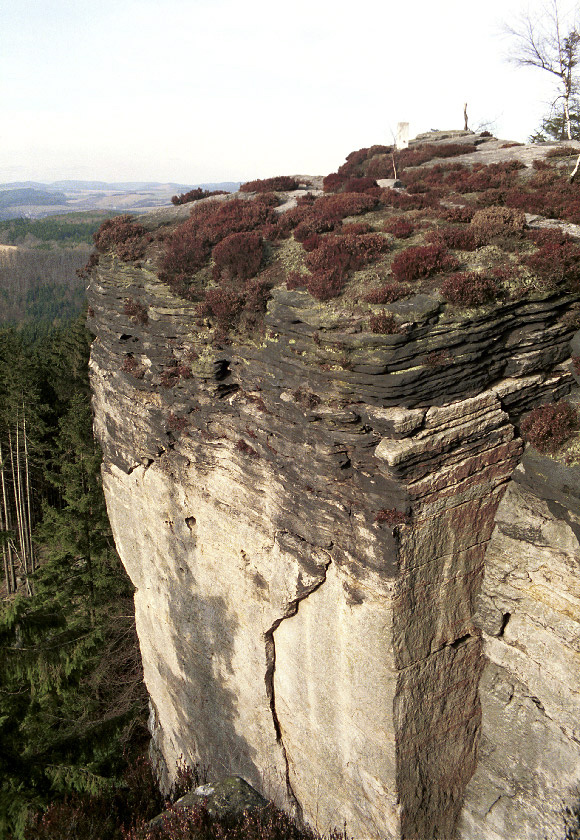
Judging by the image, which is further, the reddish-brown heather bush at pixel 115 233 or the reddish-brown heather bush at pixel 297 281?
the reddish-brown heather bush at pixel 115 233

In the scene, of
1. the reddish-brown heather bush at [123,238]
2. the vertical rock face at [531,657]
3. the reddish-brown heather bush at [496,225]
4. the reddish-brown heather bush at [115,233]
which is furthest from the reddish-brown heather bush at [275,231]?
the vertical rock face at [531,657]

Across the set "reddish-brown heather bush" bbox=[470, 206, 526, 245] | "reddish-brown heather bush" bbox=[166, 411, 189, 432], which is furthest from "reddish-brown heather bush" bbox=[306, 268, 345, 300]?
"reddish-brown heather bush" bbox=[166, 411, 189, 432]

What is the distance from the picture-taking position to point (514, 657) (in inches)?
539

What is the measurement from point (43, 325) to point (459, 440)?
383 ft

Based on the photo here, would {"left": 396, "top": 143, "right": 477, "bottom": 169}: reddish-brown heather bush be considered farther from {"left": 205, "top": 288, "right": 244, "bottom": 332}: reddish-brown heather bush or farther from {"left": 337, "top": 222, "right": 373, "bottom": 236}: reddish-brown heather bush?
{"left": 205, "top": 288, "right": 244, "bottom": 332}: reddish-brown heather bush

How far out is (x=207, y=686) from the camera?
19562 mm

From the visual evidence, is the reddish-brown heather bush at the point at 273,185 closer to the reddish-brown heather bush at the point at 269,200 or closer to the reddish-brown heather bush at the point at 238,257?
the reddish-brown heather bush at the point at 269,200

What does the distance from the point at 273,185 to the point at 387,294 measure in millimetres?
15339

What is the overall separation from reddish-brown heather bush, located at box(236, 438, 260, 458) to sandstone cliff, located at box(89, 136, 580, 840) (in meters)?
0.30

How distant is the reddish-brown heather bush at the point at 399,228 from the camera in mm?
15133

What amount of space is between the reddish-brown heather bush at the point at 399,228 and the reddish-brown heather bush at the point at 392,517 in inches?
312

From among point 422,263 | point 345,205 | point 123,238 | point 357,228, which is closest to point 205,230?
point 123,238

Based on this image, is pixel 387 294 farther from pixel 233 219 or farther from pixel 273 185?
pixel 273 185

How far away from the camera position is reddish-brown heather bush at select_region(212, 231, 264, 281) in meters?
15.5
